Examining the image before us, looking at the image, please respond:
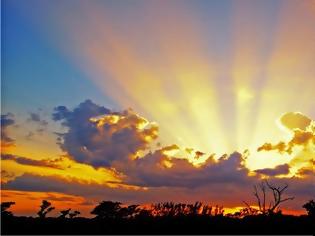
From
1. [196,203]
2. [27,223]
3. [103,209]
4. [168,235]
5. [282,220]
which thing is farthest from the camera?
[103,209]

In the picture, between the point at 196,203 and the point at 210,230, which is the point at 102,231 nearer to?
the point at 210,230

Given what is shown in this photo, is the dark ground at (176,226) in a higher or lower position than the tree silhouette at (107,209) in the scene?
lower

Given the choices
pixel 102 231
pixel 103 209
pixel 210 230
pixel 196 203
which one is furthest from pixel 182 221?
pixel 103 209

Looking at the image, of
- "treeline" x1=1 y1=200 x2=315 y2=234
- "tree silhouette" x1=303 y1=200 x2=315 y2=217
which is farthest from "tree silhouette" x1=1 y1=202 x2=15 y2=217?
"tree silhouette" x1=303 y1=200 x2=315 y2=217

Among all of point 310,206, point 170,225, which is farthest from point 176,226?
point 310,206

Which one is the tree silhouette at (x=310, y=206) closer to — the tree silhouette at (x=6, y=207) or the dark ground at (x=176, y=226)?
the dark ground at (x=176, y=226)

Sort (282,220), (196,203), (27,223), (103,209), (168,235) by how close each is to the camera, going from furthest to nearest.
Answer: (103,209), (196,203), (27,223), (282,220), (168,235)

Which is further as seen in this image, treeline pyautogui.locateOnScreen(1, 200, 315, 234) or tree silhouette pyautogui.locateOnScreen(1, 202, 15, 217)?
tree silhouette pyautogui.locateOnScreen(1, 202, 15, 217)

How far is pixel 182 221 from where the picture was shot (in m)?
81.2

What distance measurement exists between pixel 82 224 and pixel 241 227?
26.8m

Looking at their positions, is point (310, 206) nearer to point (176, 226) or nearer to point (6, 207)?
point (176, 226)

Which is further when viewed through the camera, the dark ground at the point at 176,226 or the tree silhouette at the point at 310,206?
the tree silhouette at the point at 310,206

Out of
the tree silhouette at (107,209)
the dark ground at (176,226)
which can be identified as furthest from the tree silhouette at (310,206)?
the tree silhouette at (107,209)

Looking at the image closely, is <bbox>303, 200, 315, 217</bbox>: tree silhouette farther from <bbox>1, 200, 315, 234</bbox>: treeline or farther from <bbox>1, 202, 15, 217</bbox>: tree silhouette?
<bbox>1, 202, 15, 217</bbox>: tree silhouette
